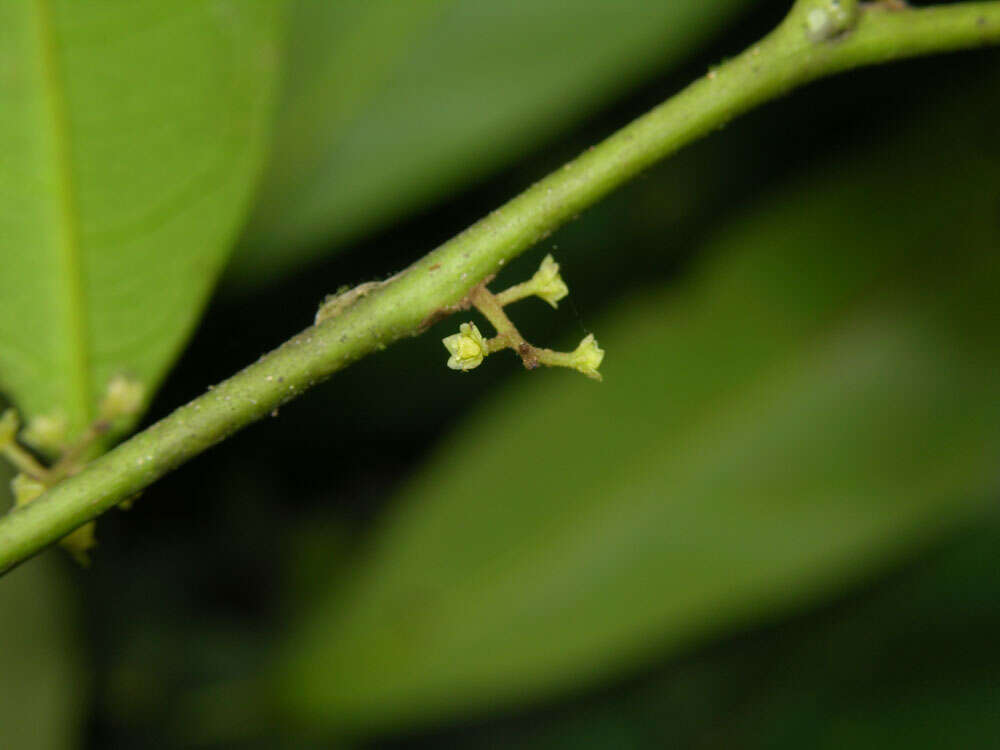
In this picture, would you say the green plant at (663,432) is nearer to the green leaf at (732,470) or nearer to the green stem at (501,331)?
the green leaf at (732,470)

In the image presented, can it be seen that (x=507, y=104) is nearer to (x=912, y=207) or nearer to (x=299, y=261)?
(x=299, y=261)

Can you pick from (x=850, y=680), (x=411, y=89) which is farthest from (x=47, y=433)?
(x=850, y=680)

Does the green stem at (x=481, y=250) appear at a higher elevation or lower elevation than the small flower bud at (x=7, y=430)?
lower

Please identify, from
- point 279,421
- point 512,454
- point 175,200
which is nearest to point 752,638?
point 512,454

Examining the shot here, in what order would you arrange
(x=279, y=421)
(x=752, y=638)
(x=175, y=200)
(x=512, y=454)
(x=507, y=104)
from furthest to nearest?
(x=752, y=638) < (x=279, y=421) < (x=512, y=454) < (x=507, y=104) < (x=175, y=200)

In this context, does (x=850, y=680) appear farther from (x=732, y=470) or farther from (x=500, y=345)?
(x=500, y=345)

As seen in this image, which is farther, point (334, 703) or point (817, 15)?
point (334, 703)

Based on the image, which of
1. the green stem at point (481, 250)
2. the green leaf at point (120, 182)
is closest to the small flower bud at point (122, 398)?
the green leaf at point (120, 182)

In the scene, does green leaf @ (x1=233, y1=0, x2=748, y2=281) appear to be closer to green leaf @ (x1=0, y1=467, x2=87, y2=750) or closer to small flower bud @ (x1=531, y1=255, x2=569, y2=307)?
green leaf @ (x1=0, y1=467, x2=87, y2=750)
